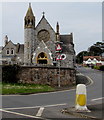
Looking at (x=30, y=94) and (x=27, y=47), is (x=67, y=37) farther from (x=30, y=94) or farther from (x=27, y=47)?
(x=30, y=94)

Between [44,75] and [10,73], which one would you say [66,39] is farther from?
[10,73]

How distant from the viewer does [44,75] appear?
29.6 meters

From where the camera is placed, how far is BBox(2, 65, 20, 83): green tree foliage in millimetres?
28906

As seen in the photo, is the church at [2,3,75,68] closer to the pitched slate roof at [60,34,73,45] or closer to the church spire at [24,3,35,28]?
the church spire at [24,3,35,28]

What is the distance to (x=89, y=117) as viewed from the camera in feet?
30.1

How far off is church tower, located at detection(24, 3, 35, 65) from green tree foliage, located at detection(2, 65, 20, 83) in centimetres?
2128

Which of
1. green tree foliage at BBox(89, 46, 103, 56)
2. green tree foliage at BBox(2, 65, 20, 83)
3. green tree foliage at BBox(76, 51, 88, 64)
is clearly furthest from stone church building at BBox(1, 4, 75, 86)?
green tree foliage at BBox(76, 51, 88, 64)

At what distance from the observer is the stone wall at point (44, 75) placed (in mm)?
29297

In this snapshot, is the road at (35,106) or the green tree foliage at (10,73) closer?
the road at (35,106)

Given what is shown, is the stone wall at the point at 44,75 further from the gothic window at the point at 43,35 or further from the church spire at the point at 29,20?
the gothic window at the point at 43,35

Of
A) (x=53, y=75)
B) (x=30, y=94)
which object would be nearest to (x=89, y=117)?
(x=30, y=94)

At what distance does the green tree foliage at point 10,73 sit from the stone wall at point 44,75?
57 cm

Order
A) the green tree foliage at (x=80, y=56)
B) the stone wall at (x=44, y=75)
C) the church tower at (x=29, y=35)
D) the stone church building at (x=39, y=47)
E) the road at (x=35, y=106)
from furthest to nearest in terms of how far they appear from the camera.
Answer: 1. the green tree foliage at (x=80, y=56)
2. the church tower at (x=29, y=35)
3. the stone church building at (x=39, y=47)
4. the stone wall at (x=44, y=75)
5. the road at (x=35, y=106)

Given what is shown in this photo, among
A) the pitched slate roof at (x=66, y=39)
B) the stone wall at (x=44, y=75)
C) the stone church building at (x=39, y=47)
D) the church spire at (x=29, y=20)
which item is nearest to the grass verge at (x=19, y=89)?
the stone wall at (x=44, y=75)
